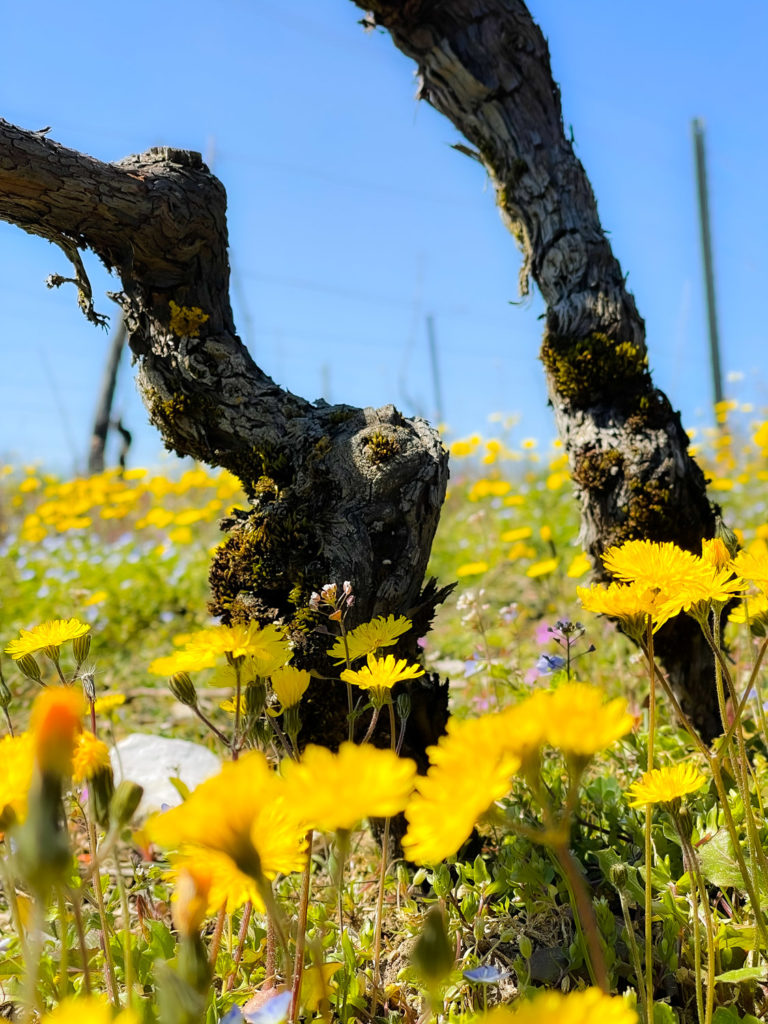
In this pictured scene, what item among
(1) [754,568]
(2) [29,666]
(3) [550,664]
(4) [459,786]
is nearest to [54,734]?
(4) [459,786]

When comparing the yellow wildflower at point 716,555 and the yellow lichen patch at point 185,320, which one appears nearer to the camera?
the yellow wildflower at point 716,555

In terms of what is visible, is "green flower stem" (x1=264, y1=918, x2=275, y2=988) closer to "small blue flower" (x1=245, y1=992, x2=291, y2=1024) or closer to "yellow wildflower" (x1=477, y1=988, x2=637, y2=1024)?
"small blue flower" (x1=245, y1=992, x2=291, y2=1024)

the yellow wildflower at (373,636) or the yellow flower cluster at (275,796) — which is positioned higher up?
the yellow wildflower at (373,636)

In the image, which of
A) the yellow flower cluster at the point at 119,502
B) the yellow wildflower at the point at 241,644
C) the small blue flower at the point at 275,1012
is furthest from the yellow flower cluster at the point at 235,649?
the yellow flower cluster at the point at 119,502

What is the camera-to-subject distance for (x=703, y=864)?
136cm

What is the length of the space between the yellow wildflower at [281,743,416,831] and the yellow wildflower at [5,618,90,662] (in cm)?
65

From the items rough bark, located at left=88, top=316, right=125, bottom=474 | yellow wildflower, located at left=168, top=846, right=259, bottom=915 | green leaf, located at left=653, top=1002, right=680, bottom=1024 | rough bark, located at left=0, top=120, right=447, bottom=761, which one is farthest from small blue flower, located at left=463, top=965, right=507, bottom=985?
rough bark, located at left=88, top=316, right=125, bottom=474

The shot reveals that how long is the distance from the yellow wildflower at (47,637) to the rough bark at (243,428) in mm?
515

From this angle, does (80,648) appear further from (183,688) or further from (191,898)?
(191,898)

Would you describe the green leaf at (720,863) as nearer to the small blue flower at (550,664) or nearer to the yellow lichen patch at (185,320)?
the small blue flower at (550,664)

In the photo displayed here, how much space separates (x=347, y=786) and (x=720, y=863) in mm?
1002

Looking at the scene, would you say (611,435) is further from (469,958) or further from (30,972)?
(30,972)

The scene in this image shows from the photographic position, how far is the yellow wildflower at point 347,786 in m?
0.62

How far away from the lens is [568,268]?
2.16 m
